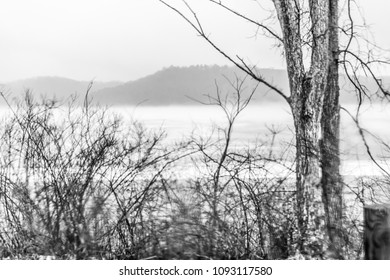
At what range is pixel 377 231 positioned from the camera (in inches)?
123

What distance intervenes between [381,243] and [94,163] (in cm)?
289

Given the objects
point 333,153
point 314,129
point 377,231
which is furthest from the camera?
point 333,153

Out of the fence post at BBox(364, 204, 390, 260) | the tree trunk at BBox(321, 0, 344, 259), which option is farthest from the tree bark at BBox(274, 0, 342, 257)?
the fence post at BBox(364, 204, 390, 260)

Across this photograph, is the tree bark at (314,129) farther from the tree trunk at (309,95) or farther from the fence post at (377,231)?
the fence post at (377,231)

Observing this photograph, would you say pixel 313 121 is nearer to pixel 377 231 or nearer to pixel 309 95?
pixel 309 95

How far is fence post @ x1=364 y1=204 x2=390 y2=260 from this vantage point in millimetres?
3084

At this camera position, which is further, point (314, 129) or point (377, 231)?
point (314, 129)

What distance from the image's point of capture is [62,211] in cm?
496

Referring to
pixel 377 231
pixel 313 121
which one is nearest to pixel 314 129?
pixel 313 121

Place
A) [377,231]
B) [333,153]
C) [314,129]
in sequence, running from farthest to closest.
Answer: [333,153] < [314,129] < [377,231]

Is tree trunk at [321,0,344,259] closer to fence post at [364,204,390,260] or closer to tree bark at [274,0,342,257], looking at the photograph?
tree bark at [274,0,342,257]

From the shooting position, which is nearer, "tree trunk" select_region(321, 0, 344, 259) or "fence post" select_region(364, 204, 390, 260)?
"fence post" select_region(364, 204, 390, 260)

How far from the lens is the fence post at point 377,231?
3084 millimetres
